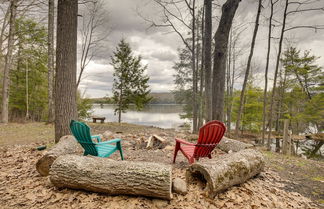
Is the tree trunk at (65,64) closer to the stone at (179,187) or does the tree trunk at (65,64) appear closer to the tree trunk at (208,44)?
the stone at (179,187)

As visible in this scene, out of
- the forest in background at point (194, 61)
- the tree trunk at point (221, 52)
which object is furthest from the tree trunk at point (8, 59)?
the tree trunk at point (221, 52)

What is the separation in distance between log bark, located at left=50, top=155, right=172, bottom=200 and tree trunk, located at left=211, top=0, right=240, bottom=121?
12.4 feet

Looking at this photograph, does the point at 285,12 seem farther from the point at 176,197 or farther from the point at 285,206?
the point at 176,197

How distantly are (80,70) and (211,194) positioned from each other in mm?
13185

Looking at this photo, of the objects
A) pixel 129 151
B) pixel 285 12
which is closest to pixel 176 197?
pixel 129 151

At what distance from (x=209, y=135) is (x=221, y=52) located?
3.36 meters

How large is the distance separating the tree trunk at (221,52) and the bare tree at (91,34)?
31.2 ft

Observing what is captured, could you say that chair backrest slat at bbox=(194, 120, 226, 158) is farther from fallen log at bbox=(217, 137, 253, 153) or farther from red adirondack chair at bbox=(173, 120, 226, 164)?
fallen log at bbox=(217, 137, 253, 153)

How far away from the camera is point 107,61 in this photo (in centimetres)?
1258

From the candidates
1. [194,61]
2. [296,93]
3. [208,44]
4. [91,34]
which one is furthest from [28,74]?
[296,93]

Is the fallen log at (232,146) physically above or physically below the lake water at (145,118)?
above

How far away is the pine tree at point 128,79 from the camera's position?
1234 centimetres

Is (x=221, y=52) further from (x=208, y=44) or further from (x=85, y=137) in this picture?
(x=85, y=137)

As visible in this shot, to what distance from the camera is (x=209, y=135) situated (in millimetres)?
2420
